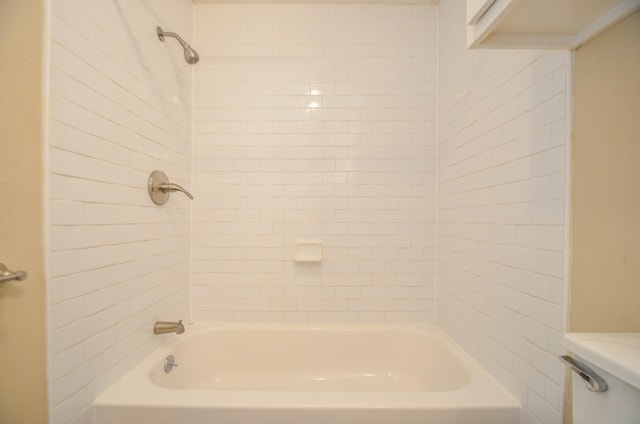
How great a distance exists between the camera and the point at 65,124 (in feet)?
2.80

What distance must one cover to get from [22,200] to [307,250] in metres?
1.22

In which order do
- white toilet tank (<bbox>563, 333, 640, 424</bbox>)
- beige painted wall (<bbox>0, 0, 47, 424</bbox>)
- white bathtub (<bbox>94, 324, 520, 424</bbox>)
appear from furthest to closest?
1. white bathtub (<bbox>94, 324, 520, 424</bbox>)
2. beige painted wall (<bbox>0, 0, 47, 424</bbox>)
3. white toilet tank (<bbox>563, 333, 640, 424</bbox>)

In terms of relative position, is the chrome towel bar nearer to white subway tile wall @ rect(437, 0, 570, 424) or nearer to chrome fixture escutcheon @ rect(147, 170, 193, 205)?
white subway tile wall @ rect(437, 0, 570, 424)

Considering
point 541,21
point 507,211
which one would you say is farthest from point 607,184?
point 541,21

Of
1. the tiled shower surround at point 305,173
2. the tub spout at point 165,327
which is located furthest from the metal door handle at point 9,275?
the tub spout at point 165,327

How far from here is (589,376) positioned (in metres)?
0.57

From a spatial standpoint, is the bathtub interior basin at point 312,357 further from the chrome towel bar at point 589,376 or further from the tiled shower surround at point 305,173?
the chrome towel bar at point 589,376

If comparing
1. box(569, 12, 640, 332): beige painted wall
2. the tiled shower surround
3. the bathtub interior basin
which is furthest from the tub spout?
box(569, 12, 640, 332): beige painted wall

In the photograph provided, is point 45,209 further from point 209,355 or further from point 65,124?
point 209,355

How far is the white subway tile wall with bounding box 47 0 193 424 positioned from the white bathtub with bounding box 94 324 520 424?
171 millimetres

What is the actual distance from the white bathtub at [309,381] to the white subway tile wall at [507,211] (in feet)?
0.51

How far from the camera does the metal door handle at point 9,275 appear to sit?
0.74m

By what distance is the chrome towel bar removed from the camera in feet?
1.79

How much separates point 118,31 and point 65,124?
1.70 ft
